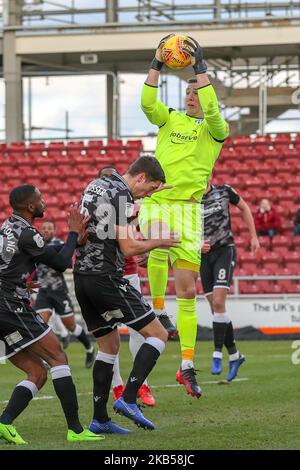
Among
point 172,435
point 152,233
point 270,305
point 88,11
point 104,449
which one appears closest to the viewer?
point 104,449

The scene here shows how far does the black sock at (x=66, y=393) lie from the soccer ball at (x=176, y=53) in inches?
120

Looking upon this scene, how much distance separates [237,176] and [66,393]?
17872mm

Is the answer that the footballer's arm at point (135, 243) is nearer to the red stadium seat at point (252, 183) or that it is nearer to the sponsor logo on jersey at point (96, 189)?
the sponsor logo on jersey at point (96, 189)

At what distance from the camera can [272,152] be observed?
2583 cm

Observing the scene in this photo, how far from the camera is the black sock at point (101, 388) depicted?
8.24 meters

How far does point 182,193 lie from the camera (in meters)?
10.0

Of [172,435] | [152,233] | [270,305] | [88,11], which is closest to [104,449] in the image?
[172,435]

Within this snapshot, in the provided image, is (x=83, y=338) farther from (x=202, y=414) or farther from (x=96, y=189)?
(x=96, y=189)

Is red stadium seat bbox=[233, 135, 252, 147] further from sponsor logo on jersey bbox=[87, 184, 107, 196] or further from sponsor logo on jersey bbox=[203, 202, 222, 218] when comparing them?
sponsor logo on jersey bbox=[87, 184, 107, 196]

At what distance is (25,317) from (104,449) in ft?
3.62

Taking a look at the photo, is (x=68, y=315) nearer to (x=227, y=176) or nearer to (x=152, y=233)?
(x=152, y=233)

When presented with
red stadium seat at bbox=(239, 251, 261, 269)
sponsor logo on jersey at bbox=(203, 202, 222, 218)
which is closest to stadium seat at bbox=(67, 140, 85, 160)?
red stadium seat at bbox=(239, 251, 261, 269)

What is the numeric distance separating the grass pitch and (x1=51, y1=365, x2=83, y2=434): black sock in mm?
175

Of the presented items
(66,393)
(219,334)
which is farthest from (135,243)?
(219,334)
